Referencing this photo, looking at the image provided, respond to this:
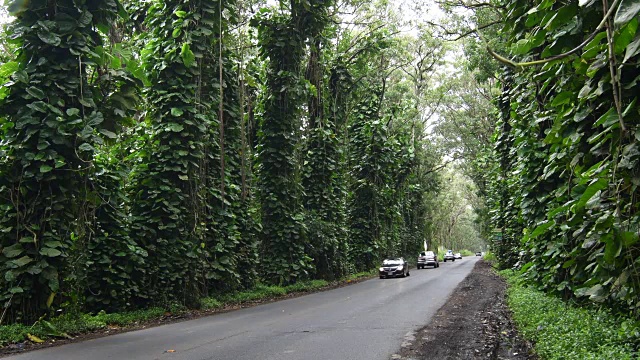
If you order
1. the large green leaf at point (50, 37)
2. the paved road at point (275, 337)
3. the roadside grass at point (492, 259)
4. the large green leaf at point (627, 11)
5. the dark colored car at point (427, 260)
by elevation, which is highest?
the large green leaf at point (50, 37)

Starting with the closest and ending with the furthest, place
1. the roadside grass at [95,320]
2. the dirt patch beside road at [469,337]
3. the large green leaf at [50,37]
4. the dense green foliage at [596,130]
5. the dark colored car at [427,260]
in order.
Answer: the dense green foliage at [596,130] < the dirt patch beside road at [469,337] < the roadside grass at [95,320] < the large green leaf at [50,37] < the dark colored car at [427,260]

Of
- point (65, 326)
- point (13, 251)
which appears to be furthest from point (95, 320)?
point (13, 251)

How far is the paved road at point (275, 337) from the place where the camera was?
298 inches

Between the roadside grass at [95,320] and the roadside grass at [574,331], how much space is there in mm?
8406

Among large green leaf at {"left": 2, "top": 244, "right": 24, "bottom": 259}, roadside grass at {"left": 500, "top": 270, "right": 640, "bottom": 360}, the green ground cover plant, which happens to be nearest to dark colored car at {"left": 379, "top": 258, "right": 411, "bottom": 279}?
the green ground cover plant

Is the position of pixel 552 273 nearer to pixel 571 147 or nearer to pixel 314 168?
pixel 571 147

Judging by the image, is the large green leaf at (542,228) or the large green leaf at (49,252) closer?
the large green leaf at (542,228)

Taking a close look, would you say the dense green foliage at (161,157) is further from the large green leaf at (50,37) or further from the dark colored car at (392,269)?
the dark colored car at (392,269)

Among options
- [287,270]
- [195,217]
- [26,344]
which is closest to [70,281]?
[26,344]

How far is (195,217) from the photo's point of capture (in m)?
14.1

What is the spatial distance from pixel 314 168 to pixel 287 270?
6.39 metres

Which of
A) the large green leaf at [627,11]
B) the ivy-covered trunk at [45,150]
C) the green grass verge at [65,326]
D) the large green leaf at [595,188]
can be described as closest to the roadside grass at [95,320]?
the green grass verge at [65,326]

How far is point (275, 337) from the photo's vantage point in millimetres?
9023

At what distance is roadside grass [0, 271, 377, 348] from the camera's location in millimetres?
8730
